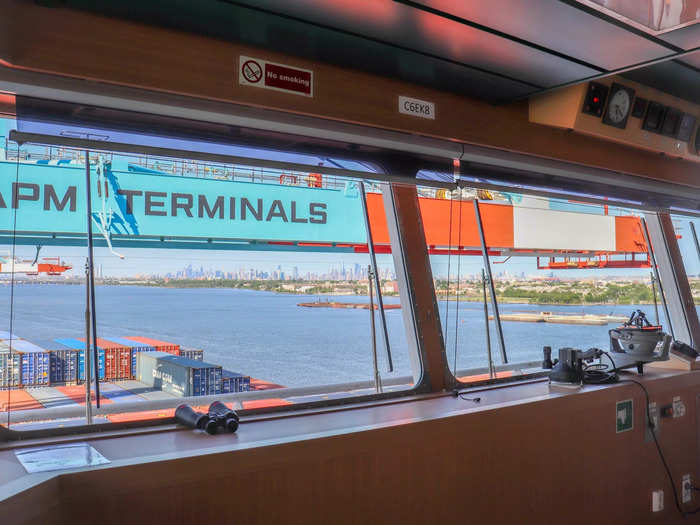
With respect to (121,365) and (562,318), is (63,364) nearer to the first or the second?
(121,365)

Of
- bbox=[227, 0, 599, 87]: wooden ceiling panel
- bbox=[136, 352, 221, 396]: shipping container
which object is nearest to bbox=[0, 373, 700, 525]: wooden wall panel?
bbox=[136, 352, 221, 396]: shipping container

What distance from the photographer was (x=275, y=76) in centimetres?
247

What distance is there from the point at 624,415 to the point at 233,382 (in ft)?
7.34

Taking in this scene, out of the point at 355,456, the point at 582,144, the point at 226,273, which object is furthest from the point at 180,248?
the point at 582,144

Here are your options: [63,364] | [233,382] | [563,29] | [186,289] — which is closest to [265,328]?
[186,289]

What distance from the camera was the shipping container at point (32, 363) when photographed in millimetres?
2416

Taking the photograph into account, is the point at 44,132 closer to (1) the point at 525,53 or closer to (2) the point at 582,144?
(1) the point at 525,53

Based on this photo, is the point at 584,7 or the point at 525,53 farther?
the point at 525,53

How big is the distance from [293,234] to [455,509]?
1.65 m

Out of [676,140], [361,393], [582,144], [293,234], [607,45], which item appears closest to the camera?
[607,45]

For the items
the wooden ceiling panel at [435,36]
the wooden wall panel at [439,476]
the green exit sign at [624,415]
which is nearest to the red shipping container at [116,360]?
the wooden wall panel at [439,476]

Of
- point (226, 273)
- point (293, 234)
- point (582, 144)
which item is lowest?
point (226, 273)

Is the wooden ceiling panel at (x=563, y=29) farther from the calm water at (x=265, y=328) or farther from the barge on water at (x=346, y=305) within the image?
the barge on water at (x=346, y=305)

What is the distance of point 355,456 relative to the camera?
2262 mm
